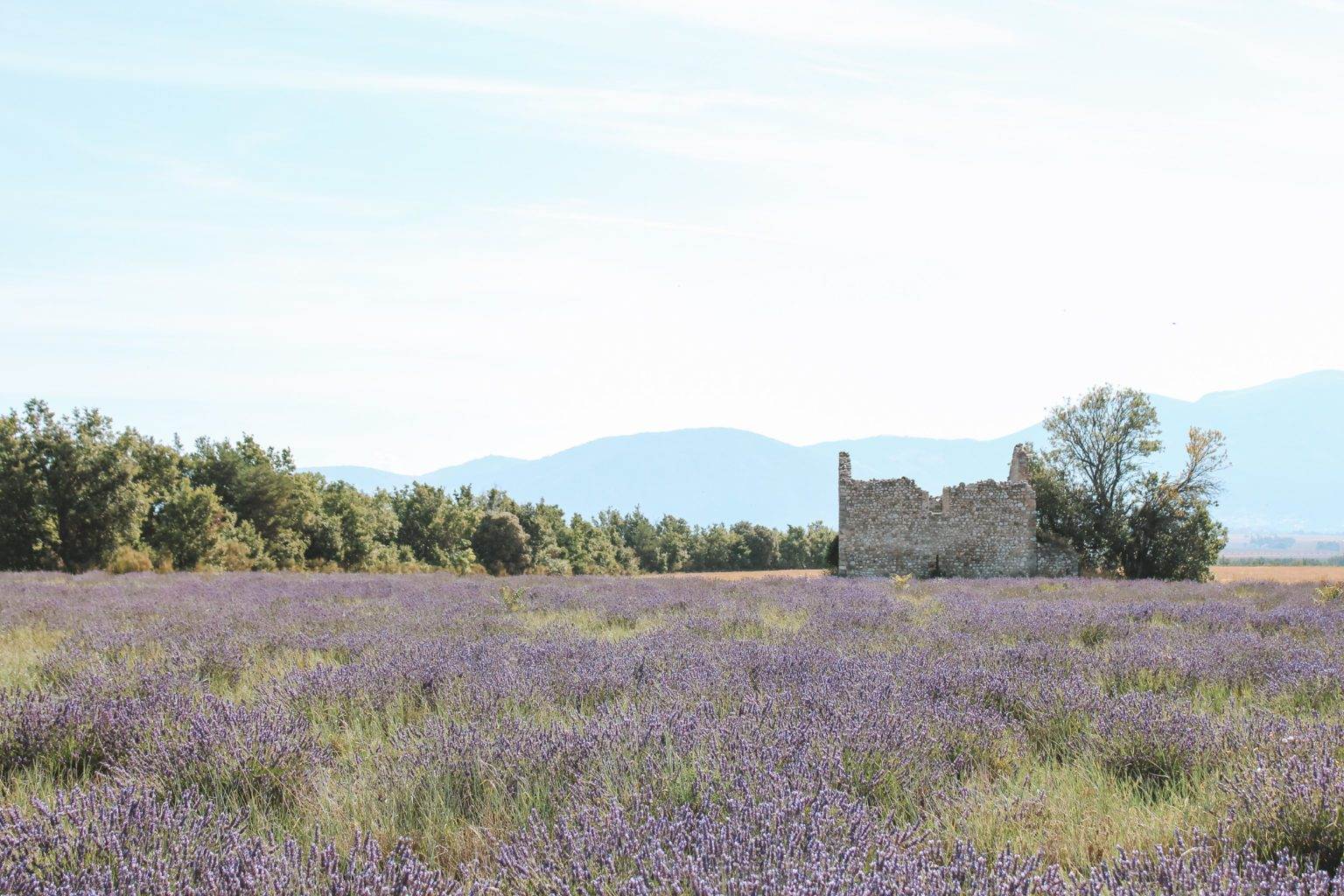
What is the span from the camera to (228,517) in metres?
28.5

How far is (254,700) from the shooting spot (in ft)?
11.7

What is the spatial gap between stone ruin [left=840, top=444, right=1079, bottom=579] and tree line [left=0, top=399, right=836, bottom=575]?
20.9 feet

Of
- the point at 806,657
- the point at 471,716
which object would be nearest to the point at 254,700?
the point at 471,716

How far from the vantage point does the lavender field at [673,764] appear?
67.7 inches

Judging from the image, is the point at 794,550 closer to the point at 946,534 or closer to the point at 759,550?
the point at 759,550

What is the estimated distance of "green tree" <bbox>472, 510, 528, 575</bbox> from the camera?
1513 inches

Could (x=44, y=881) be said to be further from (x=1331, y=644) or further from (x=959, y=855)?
(x=1331, y=644)

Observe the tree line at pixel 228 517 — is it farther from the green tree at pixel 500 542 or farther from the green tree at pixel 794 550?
the green tree at pixel 794 550

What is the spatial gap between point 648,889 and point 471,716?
181 centimetres

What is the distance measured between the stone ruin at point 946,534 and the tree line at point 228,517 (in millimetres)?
6358

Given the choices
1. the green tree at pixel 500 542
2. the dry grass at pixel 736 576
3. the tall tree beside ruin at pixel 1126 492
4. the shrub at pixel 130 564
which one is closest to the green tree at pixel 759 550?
the green tree at pixel 500 542

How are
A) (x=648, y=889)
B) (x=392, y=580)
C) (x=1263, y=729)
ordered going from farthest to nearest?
1. (x=392, y=580)
2. (x=1263, y=729)
3. (x=648, y=889)

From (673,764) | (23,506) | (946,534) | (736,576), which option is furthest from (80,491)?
(673,764)

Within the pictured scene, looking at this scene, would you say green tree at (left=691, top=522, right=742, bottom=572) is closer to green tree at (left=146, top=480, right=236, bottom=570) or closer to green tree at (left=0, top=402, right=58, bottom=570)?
→ green tree at (left=146, top=480, right=236, bottom=570)
